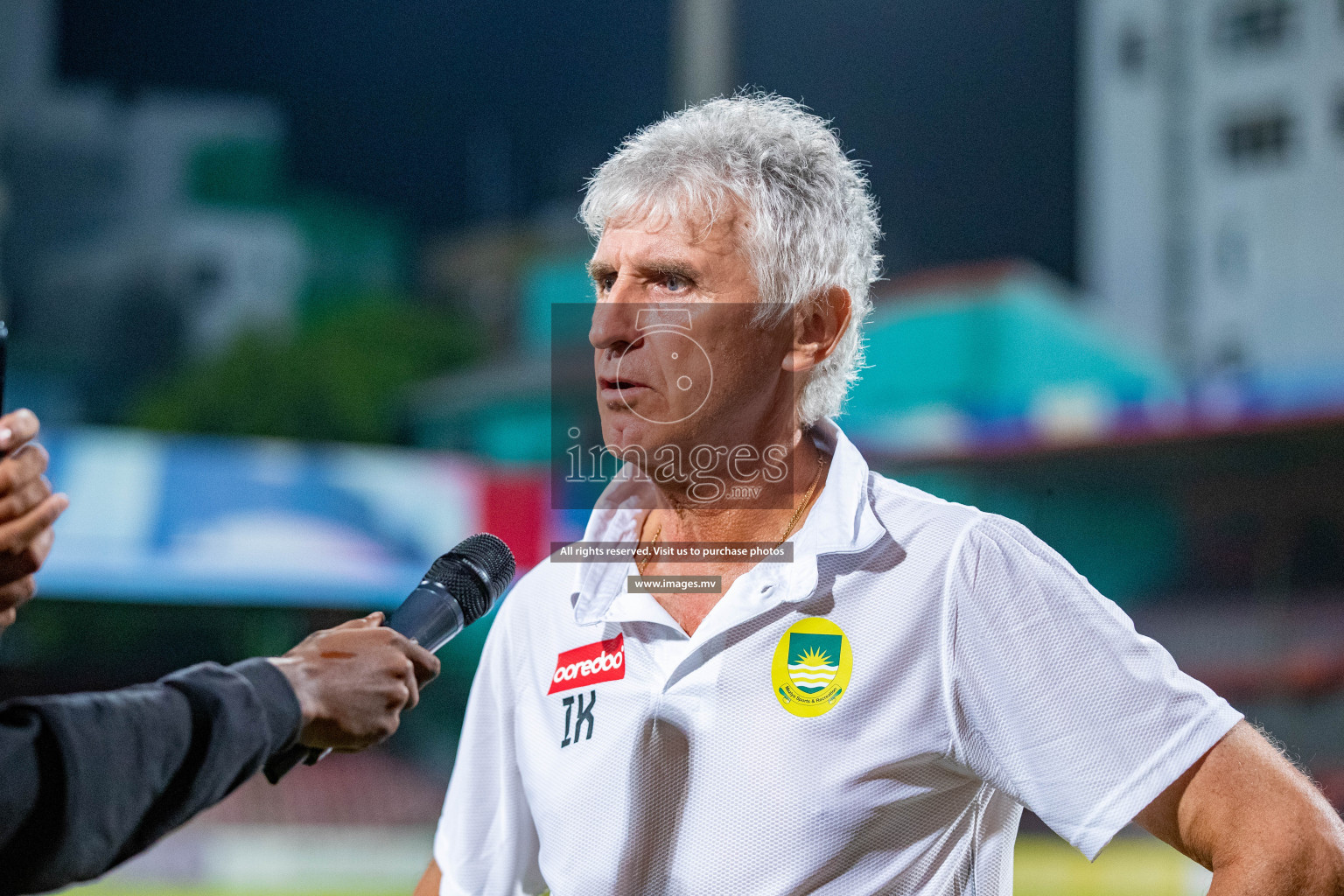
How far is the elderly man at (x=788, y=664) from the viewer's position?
1.38m

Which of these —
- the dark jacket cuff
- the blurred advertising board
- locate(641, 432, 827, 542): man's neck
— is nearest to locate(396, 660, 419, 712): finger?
the dark jacket cuff

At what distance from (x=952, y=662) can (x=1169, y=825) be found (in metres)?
0.29

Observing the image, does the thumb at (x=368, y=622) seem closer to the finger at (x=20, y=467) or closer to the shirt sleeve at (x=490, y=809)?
the finger at (x=20, y=467)

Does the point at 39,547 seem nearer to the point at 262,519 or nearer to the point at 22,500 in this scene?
the point at 22,500

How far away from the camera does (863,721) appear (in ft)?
4.77

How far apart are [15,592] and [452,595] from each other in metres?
0.47

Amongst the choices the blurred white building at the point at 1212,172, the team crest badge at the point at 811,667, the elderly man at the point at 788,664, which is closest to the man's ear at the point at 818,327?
the elderly man at the point at 788,664

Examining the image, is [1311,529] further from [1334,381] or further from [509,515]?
[509,515]

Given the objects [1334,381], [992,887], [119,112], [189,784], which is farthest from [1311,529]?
[119,112]

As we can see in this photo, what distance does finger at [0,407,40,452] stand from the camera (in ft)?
3.53

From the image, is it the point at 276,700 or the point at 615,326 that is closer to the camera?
the point at 276,700

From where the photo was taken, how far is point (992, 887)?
1.50 meters

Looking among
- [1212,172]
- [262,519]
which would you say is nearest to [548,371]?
[262,519]

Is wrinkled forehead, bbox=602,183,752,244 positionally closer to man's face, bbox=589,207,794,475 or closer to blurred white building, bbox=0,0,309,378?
man's face, bbox=589,207,794,475
